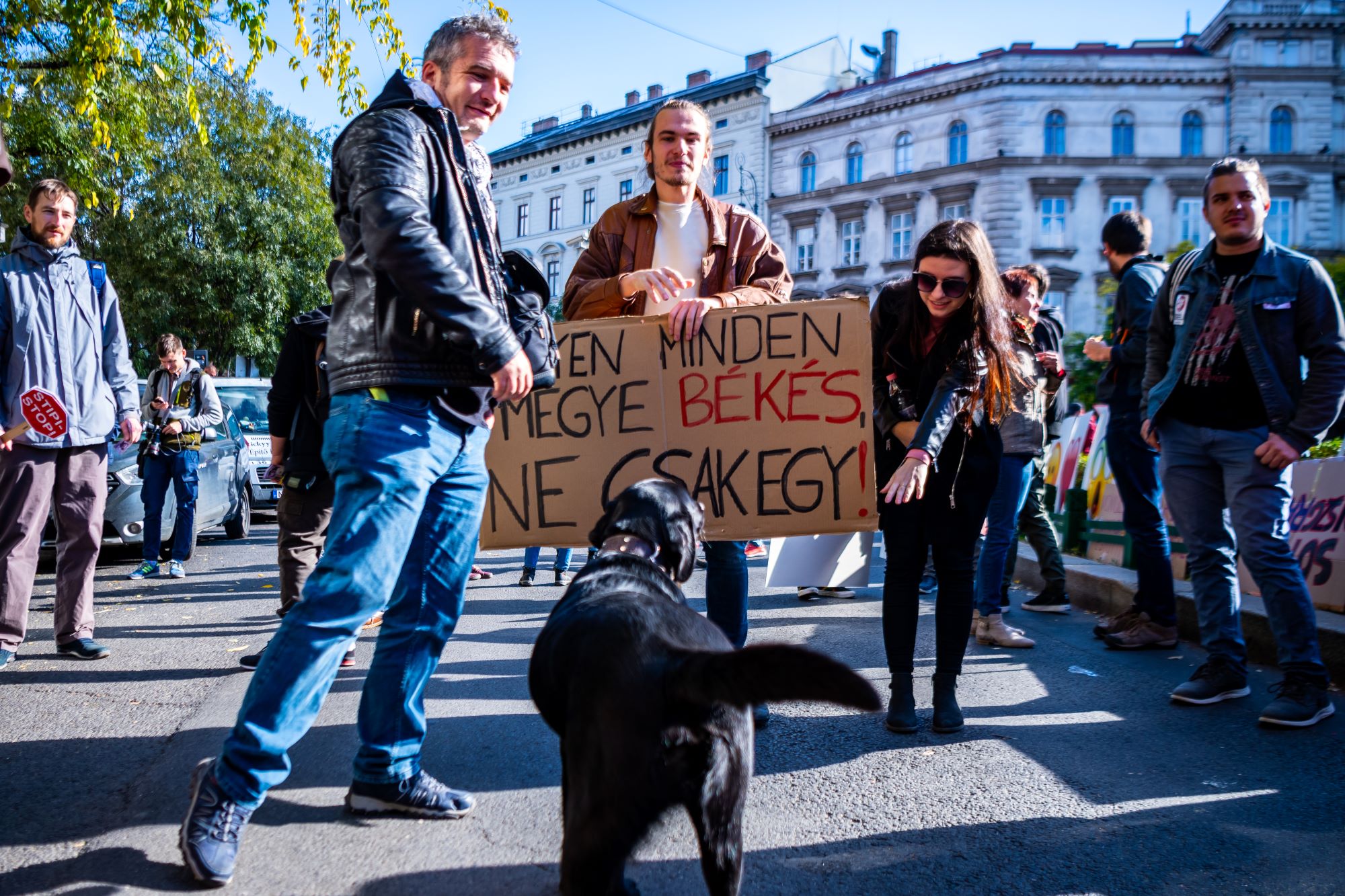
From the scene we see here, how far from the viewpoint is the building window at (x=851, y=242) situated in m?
42.2

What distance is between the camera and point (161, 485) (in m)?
7.70

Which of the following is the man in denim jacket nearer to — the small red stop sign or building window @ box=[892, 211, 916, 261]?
the small red stop sign

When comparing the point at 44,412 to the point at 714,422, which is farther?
the point at 44,412

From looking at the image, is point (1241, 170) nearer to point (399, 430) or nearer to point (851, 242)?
point (399, 430)

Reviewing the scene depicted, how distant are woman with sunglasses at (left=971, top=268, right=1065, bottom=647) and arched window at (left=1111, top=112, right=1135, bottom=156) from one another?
3860 centimetres

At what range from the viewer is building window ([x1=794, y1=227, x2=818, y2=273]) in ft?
143

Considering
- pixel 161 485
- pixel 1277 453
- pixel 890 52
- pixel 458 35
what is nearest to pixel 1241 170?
pixel 1277 453

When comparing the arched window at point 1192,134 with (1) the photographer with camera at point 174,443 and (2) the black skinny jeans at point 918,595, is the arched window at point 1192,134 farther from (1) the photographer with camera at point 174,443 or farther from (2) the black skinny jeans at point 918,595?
(2) the black skinny jeans at point 918,595

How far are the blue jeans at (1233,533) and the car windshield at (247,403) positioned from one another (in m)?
11.4

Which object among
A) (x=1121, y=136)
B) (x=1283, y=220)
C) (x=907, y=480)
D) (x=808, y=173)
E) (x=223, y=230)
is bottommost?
(x=907, y=480)

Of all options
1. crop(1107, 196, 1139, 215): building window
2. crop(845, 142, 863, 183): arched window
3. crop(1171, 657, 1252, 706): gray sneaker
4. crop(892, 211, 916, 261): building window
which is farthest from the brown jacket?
crop(845, 142, 863, 183): arched window

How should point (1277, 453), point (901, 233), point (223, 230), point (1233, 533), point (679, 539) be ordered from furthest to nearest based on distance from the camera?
point (901, 233), point (223, 230), point (1233, 533), point (1277, 453), point (679, 539)

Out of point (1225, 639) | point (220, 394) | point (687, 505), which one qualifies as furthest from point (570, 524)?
point (220, 394)

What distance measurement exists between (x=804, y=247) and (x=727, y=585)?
41799mm
